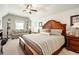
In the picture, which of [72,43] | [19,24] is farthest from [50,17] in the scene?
[72,43]

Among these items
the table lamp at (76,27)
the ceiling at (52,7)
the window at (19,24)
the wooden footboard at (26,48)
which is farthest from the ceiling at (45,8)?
the wooden footboard at (26,48)

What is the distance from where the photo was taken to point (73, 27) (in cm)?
233

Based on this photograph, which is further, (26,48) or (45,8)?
(45,8)

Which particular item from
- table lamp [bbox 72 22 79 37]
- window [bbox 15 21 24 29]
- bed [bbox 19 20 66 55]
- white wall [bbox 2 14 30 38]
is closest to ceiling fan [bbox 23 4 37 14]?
white wall [bbox 2 14 30 38]

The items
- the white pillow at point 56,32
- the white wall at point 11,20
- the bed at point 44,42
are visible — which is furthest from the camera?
the white pillow at point 56,32

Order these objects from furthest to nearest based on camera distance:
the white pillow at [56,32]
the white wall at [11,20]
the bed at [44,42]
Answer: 1. the white pillow at [56,32]
2. the white wall at [11,20]
3. the bed at [44,42]

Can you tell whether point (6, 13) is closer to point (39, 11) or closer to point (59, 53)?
point (39, 11)

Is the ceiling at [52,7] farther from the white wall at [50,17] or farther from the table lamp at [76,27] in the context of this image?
the table lamp at [76,27]

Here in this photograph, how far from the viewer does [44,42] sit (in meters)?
2.16

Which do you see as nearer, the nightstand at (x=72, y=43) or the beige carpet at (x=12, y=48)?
the beige carpet at (x=12, y=48)

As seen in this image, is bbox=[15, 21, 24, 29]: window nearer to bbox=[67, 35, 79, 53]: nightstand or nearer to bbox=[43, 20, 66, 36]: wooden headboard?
bbox=[43, 20, 66, 36]: wooden headboard

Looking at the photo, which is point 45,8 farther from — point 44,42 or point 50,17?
point 44,42

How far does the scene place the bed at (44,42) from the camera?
216 cm
